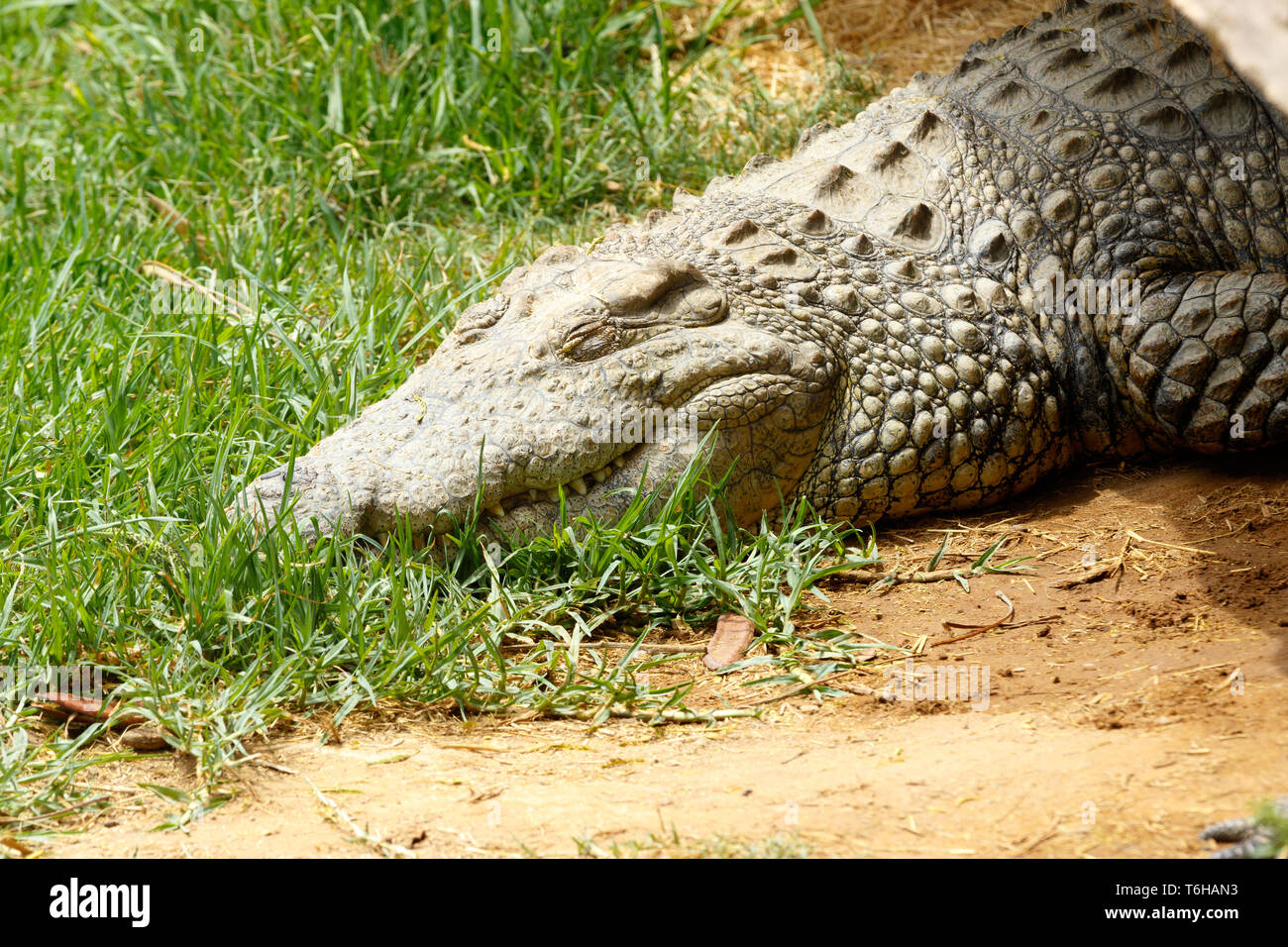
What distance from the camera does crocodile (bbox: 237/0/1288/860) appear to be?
12.1 ft

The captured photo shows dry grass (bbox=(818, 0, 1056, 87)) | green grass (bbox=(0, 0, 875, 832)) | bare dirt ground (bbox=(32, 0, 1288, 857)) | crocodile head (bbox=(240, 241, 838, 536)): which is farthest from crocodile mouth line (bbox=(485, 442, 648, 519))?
dry grass (bbox=(818, 0, 1056, 87))

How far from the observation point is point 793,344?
12.9 feet

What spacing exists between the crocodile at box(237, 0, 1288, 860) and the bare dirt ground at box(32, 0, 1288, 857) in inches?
18.0

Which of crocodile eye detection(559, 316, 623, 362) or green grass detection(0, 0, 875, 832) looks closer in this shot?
green grass detection(0, 0, 875, 832)

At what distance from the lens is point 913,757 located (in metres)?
2.75

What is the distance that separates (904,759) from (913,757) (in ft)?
0.08

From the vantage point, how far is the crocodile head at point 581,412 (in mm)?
3561

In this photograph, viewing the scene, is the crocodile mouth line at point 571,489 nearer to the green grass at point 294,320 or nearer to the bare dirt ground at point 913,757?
the green grass at point 294,320

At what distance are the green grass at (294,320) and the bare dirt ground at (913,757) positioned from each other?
0.16 metres

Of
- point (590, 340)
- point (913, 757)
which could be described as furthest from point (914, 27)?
point (913, 757)

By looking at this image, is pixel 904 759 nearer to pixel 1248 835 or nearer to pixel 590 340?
pixel 1248 835

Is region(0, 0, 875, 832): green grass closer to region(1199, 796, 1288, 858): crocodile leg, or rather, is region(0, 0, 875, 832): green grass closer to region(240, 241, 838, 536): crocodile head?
region(240, 241, 838, 536): crocodile head

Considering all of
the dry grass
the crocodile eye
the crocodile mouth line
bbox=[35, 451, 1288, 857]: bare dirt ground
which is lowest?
bbox=[35, 451, 1288, 857]: bare dirt ground
